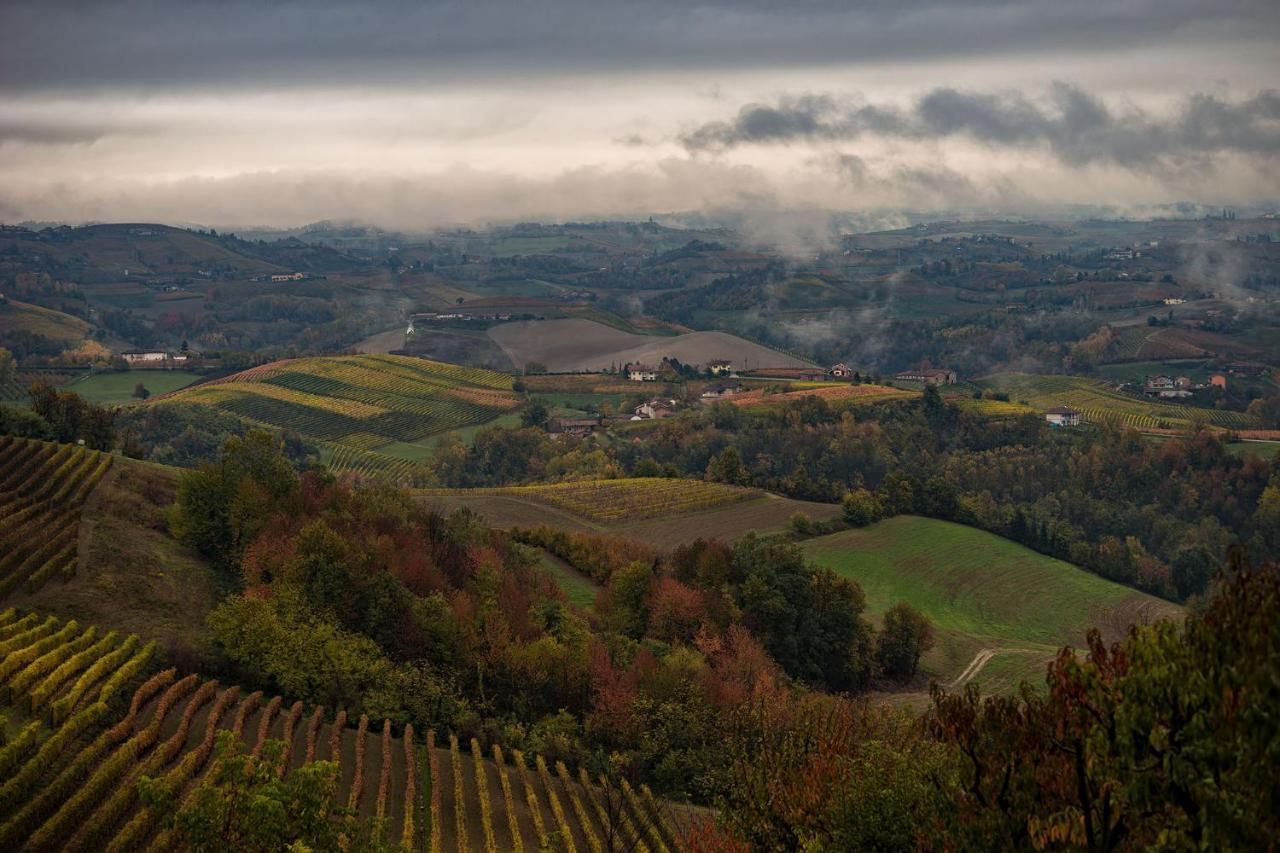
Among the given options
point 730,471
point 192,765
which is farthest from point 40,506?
point 730,471

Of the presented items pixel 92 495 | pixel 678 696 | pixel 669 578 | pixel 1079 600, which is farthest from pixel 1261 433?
pixel 92 495

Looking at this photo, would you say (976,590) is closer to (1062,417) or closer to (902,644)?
(902,644)

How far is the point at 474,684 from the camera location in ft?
178

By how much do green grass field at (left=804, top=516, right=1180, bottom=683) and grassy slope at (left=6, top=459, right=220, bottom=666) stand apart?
51517 mm

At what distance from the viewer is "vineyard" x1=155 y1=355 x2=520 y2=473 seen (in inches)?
6594

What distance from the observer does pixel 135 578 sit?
52531mm

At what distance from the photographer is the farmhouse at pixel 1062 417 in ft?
607

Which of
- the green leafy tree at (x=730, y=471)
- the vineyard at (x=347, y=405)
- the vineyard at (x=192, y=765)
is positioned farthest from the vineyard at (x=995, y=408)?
the vineyard at (x=192, y=765)

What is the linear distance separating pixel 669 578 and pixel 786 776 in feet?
169

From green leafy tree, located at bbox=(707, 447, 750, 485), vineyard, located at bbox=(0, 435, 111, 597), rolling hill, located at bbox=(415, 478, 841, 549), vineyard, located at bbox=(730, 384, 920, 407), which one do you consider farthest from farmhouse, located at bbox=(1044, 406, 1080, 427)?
vineyard, located at bbox=(0, 435, 111, 597)

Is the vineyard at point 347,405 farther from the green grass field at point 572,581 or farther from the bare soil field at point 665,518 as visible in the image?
the green grass field at point 572,581

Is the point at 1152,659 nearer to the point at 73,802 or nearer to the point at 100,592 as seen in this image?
the point at 73,802

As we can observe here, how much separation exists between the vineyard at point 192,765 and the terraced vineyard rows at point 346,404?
392 feet

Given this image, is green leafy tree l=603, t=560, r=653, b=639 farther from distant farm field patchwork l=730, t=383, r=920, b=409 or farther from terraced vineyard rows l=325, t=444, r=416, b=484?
distant farm field patchwork l=730, t=383, r=920, b=409
